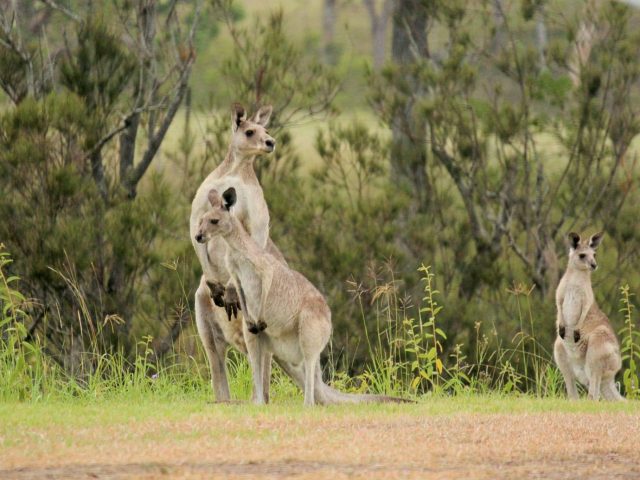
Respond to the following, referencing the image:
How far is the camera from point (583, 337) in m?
10.5

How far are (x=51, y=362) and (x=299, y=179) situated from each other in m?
4.00

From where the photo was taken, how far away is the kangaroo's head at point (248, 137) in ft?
31.4

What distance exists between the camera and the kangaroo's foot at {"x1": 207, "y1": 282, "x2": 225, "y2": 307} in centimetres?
930

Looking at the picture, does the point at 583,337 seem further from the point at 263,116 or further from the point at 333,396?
the point at 263,116

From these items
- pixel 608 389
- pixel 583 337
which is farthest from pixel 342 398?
pixel 608 389

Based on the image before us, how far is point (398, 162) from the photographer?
15523 mm

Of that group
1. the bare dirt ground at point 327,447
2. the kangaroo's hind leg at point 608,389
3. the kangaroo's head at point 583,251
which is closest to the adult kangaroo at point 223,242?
the bare dirt ground at point 327,447

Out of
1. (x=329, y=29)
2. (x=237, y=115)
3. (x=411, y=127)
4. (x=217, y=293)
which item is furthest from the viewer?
(x=329, y=29)

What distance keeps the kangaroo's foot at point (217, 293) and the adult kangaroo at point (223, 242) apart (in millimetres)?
13

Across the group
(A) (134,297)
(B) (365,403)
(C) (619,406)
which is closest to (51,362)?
(A) (134,297)

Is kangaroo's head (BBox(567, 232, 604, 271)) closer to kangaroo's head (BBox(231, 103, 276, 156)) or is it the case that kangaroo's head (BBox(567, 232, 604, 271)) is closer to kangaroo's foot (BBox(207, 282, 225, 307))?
kangaroo's head (BBox(231, 103, 276, 156))

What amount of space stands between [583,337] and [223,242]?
2999 millimetres

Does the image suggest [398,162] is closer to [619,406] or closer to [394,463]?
[619,406]

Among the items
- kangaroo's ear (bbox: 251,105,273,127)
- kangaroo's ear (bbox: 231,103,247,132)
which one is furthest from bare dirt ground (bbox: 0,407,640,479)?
kangaroo's ear (bbox: 251,105,273,127)
